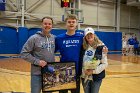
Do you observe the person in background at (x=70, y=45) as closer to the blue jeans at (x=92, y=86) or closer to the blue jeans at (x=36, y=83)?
the blue jeans at (x=92, y=86)

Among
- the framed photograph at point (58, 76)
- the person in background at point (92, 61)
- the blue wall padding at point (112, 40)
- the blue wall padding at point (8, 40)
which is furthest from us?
the blue wall padding at point (112, 40)

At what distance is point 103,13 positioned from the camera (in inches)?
785

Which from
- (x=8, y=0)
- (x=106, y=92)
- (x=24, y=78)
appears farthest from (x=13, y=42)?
(x=106, y=92)

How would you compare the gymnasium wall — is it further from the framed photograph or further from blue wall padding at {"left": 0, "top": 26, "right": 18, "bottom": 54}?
the framed photograph

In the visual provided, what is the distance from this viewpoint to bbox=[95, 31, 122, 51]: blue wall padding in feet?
59.5

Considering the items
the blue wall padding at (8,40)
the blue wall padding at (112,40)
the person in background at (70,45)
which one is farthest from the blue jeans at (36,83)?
the blue wall padding at (112,40)

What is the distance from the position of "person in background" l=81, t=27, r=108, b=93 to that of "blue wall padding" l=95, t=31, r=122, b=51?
A: 1504cm

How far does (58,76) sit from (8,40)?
12.0m

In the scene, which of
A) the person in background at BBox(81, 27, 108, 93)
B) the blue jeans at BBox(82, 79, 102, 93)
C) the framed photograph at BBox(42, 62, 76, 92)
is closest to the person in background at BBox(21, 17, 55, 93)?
the framed photograph at BBox(42, 62, 76, 92)

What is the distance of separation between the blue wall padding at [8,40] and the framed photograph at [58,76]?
11.9 metres

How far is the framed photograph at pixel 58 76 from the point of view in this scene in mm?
2859

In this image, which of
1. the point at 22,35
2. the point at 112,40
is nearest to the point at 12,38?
the point at 22,35

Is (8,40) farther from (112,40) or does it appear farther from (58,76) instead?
(58,76)

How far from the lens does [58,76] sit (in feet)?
9.49
